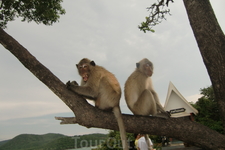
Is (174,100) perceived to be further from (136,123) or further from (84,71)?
(136,123)

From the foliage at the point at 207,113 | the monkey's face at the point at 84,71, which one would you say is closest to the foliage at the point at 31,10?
the monkey's face at the point at 84,71

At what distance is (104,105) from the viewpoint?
4035 millimetres

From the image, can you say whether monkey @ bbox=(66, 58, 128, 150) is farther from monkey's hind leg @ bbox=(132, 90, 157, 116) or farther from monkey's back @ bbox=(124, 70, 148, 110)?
monkey's hind leg @ bbox=(132, 90, 157, 116)

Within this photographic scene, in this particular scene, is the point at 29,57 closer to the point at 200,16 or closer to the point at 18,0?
the point at 200,16

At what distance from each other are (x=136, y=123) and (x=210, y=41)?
2.01 m

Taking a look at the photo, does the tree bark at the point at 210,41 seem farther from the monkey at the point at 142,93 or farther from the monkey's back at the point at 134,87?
the monkey's back at the point at 134,87

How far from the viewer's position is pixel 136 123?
3295 millimetres

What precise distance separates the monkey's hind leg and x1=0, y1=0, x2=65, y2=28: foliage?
5.86 metres

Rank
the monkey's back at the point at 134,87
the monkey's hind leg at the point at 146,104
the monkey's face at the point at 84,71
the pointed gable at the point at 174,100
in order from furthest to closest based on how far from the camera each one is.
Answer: the pointed gable at the point at 174,100 → the monkey's back at the point at 134,87 → the monkey's face at the point at 84,71 → the monkey's hind leg at the point at 146,104

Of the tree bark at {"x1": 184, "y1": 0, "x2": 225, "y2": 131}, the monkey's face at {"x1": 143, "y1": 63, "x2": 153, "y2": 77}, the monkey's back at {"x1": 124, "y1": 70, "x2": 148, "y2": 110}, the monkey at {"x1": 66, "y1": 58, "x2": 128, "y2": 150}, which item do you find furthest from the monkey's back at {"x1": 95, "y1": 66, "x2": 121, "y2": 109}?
the tree bark at {"x1": 184, "y1": 0, "x2": 225, "y2": 131}

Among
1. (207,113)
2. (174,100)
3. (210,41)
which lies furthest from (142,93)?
(207,113)

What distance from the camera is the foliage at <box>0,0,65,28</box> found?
24.9 feet

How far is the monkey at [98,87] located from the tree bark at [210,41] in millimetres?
1915

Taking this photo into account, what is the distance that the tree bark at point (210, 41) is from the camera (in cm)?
310
